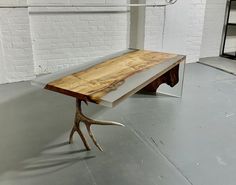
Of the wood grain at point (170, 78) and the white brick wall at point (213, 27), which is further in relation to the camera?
the white brick wall at point (213, 27)

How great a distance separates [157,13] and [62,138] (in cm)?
305

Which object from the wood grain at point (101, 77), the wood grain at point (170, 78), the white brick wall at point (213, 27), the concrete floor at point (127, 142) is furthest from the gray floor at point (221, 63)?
the wood grain at point (101, 77)

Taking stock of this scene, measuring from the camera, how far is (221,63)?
5059 millimetres

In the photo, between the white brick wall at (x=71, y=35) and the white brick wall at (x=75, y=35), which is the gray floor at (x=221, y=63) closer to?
the white brick wall at (x=75, y=35)

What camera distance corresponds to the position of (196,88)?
12.2 ft

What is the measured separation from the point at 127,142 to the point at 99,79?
63 cm

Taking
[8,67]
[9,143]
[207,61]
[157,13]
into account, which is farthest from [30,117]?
[207,61]

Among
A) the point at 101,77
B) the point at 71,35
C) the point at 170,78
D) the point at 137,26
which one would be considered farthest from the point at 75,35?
the point at 101,77

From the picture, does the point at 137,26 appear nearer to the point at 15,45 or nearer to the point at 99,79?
the point at 15,45

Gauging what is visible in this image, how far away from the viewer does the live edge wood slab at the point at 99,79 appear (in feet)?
6.09

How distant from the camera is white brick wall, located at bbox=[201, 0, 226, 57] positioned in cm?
527

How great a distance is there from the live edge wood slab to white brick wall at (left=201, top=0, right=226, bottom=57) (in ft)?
8.39

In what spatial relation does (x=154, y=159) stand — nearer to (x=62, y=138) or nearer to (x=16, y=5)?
(x=62, y=138)

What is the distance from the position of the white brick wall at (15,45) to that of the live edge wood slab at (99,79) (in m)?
1.60
